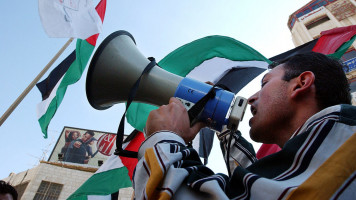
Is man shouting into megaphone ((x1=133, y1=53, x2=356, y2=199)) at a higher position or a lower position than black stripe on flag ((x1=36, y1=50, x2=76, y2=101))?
higher

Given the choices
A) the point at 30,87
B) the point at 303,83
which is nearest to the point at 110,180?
the point at 30,87

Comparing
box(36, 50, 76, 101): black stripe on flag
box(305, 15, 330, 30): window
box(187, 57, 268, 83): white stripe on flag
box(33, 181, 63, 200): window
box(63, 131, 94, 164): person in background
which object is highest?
box(305, 15, 330, 30): window

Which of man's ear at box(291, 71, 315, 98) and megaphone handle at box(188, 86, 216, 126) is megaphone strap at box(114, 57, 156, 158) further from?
man's ear at box(291, 71, 315, 98)

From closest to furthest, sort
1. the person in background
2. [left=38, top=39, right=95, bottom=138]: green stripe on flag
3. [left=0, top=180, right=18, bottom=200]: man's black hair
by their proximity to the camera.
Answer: [left=0, top=180, right=18, bottom=200]: man's black hair
[left=38, top=39, right=95, bottom=138]: green stripe on flag
the person in background

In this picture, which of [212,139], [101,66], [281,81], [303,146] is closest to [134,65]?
[101,66]

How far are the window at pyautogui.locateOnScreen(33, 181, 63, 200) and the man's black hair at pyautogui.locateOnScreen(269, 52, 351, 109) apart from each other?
13.5 m

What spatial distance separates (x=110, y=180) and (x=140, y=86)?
185cm

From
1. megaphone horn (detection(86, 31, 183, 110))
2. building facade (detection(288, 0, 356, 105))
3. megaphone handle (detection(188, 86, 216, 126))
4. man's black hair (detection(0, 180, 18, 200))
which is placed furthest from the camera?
building facade (detection(288, 0, 356, 105))

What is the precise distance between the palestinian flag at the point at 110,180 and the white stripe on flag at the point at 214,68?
3.65 ft

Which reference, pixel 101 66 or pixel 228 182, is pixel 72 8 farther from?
pixel 228 182

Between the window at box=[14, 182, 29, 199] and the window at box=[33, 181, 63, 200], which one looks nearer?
the window at box=[33, 181, 63, 200]

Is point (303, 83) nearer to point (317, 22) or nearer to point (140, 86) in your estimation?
point (140, 86)

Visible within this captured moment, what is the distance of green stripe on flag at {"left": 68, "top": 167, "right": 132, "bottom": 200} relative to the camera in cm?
271

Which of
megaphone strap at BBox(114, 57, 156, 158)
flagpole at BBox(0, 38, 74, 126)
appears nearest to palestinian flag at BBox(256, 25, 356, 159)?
megaphone strap at BBox(114, 57, 156, 158)
